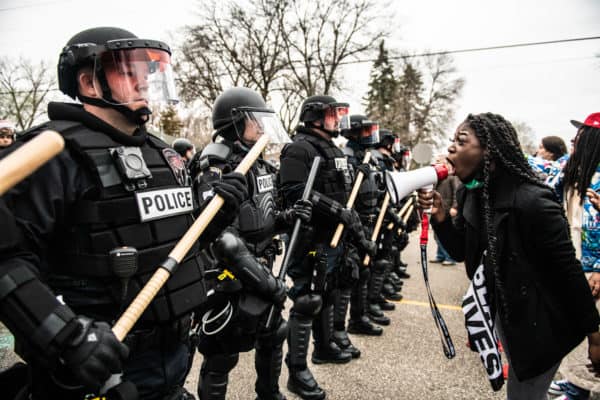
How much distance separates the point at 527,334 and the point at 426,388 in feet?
5.15

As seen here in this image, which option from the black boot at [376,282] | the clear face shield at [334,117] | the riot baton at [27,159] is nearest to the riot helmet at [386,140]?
the black boot at [376,282]

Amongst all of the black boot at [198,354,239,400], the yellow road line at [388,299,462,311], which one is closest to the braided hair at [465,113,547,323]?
the black boot at [198,354,239,400]

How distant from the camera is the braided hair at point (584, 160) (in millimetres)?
2670

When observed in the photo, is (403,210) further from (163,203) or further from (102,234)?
(102,234)

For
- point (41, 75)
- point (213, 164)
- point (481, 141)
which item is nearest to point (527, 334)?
point (481, 141)

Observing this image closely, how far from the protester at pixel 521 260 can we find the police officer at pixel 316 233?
136 centimetres

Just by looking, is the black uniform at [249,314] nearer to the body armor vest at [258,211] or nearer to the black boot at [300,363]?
the body armor vest at [258,211]

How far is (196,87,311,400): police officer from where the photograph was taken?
2430mm

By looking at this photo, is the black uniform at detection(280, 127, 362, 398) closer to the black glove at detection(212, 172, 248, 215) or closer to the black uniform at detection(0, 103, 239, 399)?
the black glove at detection(212, 172, 248, 215)

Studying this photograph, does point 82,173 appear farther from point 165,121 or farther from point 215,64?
point 165,121

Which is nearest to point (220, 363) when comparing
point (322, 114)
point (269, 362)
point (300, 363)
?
point (269, 362)

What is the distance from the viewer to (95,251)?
1.43 m

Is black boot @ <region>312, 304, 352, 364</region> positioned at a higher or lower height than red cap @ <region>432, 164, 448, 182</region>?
lower

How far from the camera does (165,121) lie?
3120 cm
